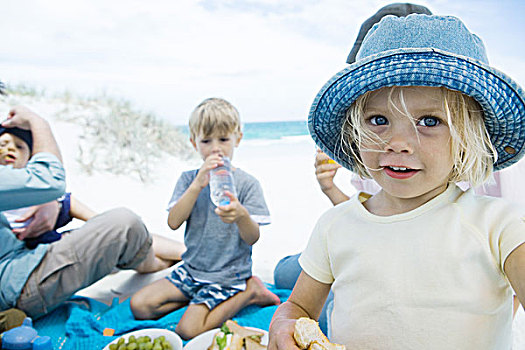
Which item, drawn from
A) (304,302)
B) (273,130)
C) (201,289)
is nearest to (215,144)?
(201,289)

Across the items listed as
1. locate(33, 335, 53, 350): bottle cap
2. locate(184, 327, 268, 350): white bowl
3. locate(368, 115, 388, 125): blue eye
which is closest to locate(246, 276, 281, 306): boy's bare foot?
locate(184, 327, 268, 350): white bowl

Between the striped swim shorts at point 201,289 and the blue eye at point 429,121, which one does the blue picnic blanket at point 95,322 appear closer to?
the striped swim shorts at point 201,289

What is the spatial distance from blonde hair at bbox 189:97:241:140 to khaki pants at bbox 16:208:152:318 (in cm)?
50

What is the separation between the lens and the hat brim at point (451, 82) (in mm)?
698

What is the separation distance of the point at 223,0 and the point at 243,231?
13.4 m

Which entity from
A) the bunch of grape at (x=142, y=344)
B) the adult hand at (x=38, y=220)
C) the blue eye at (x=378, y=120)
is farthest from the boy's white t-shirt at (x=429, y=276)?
the adult hand at (x=38, y=220)

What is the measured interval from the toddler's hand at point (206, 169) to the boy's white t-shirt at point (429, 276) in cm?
99

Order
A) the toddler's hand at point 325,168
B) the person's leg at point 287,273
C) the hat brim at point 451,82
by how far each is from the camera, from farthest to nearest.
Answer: the person's leg at point 287,273 < the toddler's hand at point 325,168 < the hat brim at point 451,82

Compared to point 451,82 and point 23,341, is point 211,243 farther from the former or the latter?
point 451,82

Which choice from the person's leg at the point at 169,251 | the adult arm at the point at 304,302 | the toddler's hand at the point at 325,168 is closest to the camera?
the adult arm at the point at 304,302

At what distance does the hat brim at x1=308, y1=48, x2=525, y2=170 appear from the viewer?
698 mm

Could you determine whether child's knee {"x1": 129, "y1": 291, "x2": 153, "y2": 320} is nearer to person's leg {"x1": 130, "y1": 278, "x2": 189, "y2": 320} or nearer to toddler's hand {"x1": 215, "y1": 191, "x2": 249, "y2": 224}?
person's leg {"x1": 130, "y1": 278, "x2": 189, "y2": 320}

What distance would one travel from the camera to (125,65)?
15.0 meters

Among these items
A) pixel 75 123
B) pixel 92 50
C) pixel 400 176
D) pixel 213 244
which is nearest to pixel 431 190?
pixel 400 176
